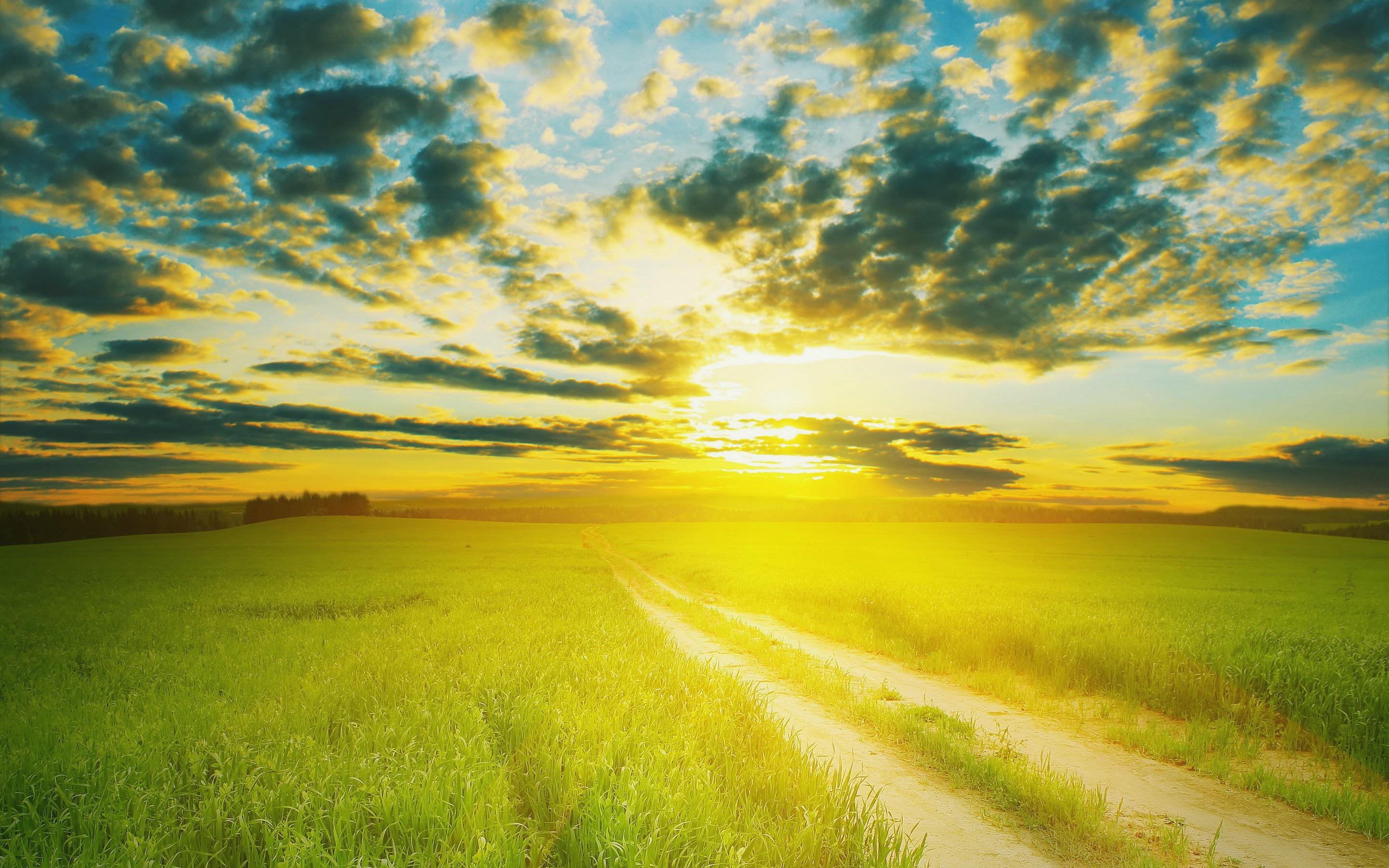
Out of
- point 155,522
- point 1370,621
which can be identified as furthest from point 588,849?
point 155,522

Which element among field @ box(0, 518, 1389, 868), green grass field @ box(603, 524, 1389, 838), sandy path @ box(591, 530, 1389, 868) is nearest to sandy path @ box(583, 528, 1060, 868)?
field @ box(0, 518, 1389, 868)

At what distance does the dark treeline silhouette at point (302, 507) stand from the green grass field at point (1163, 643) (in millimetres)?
154884

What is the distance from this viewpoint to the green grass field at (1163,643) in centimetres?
952

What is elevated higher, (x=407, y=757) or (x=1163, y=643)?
(x=407, y=757)

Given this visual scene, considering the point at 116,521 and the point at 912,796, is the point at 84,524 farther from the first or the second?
the point at 912,796

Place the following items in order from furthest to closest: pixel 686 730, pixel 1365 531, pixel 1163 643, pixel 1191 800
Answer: pixel 1365 531
pixel 1163 643
pixel 1191 800
pixel 686 730

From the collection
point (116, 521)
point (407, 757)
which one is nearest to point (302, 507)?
point (116, 521)

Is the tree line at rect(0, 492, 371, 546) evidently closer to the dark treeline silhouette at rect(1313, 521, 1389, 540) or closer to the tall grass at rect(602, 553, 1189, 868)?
the tall grass at rect(602, 553, 1189, 868)

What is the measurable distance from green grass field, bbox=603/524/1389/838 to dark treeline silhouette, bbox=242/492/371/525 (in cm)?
15488

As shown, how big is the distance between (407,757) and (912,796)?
19.7 ft

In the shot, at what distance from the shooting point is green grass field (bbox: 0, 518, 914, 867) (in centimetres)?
488

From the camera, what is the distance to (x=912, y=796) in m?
7.60

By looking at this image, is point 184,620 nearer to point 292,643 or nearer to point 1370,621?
point 292,643

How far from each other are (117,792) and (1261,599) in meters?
35.1
